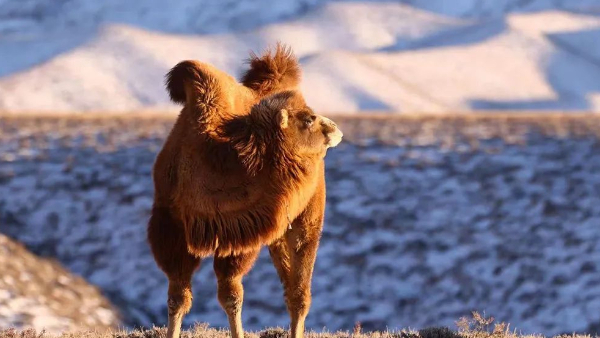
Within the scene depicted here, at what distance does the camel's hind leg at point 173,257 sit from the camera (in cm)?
684

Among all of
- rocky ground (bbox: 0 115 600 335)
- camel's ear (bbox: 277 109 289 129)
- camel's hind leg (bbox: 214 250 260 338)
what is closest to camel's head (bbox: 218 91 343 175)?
camel's ear (bbox: 277 109 289 129)

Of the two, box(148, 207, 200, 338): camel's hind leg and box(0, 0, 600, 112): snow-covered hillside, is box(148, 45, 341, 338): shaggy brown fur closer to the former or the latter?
box(148, 207, 200, 338): camel's hind leg

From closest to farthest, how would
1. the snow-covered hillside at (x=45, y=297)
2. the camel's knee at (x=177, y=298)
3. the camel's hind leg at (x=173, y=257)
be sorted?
the camel's hind leg at (x=173, y=257) → the camel's knee at (x=177, y=298) → the snow-covered hillside at (x=45, y=297)

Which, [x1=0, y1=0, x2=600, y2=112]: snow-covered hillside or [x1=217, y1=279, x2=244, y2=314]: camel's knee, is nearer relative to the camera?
[x1=217, y1=279, x2=244, y2=314]: camel's knee

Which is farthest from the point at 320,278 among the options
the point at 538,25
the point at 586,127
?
the point at 538,25

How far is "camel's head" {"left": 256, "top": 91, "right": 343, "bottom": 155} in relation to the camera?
6.70 m

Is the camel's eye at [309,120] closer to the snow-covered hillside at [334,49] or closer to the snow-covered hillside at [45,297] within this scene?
the snow-covered hillside at [45,297]

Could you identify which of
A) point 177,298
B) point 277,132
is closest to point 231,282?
point 177,298

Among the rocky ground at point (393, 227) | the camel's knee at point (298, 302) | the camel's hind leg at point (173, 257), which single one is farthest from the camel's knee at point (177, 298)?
the rocky ground at point (393, 227)

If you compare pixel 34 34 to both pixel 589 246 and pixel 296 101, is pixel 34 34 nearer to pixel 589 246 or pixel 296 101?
pixel 589 246

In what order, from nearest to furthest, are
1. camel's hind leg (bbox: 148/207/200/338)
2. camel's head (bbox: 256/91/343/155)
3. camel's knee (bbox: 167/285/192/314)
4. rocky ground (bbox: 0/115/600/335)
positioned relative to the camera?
camel's head (bbox: 256/91/343/155) < camel's hind leg (bbox: 148/207/200/338) < camel's knee (bbox: 167/285/192/314) < rocky ground (bbox: 0/115/600/335)

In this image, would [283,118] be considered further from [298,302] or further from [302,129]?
[298,302]

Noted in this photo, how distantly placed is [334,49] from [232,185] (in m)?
24.9

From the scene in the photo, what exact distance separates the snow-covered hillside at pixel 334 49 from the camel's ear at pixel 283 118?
64.1 feet
